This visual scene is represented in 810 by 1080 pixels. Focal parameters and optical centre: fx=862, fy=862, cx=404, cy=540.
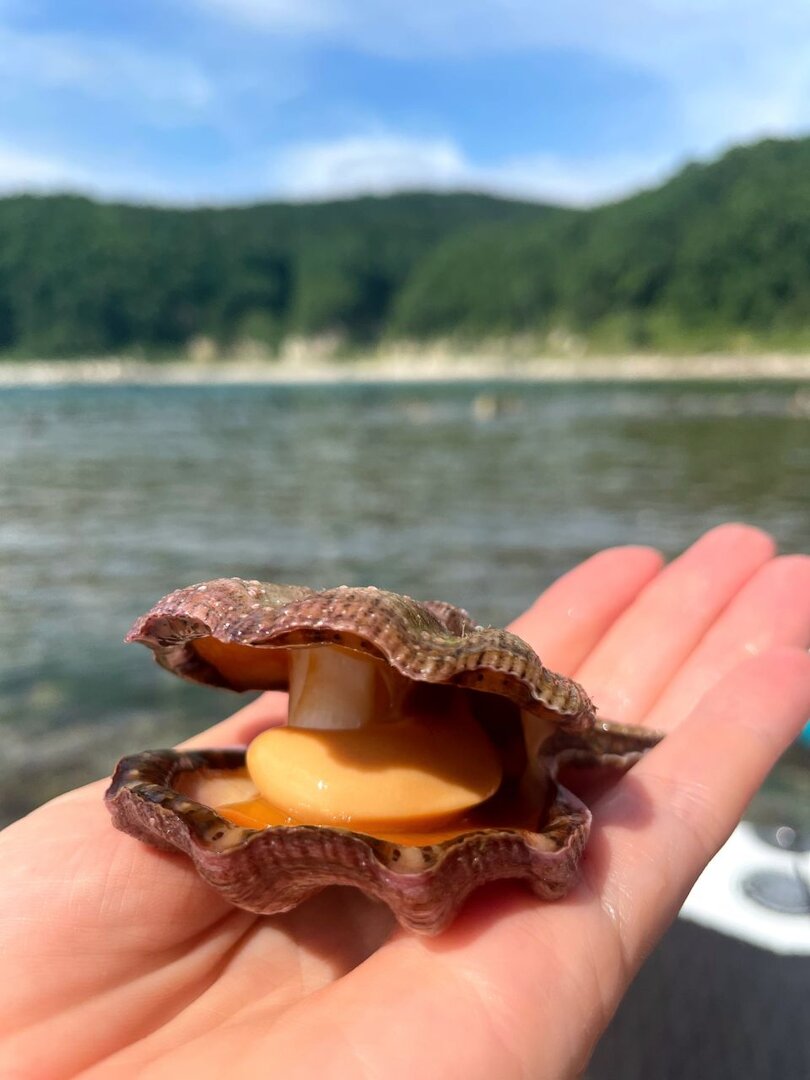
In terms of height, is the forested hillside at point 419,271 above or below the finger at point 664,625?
above

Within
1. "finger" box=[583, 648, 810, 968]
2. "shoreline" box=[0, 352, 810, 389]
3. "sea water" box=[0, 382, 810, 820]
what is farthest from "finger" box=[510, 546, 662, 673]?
"shoreline" box=[0, 352, 810, 389]

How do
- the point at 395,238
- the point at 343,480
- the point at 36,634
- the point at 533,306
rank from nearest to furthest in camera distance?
the point at 36,634, the point at 343,480, the point at 533,306, the point at 395,238

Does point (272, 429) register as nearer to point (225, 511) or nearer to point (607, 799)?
point (225, 511)

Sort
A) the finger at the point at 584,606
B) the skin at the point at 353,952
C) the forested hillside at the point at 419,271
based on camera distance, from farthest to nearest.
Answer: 1. the forested hillside at the point at 419,271
2. the finger at the point at 584,606
3. the skin at the point at 353,952

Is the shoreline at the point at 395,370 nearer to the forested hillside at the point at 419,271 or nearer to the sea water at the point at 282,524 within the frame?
the forested hillside at the point at 419,271

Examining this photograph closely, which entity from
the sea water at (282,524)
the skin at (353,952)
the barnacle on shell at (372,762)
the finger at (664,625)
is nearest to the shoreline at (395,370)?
the sea water at (282,524)

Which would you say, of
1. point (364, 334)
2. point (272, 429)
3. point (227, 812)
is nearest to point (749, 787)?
point (227, 812)

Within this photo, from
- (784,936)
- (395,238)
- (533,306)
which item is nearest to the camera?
(784,936)
